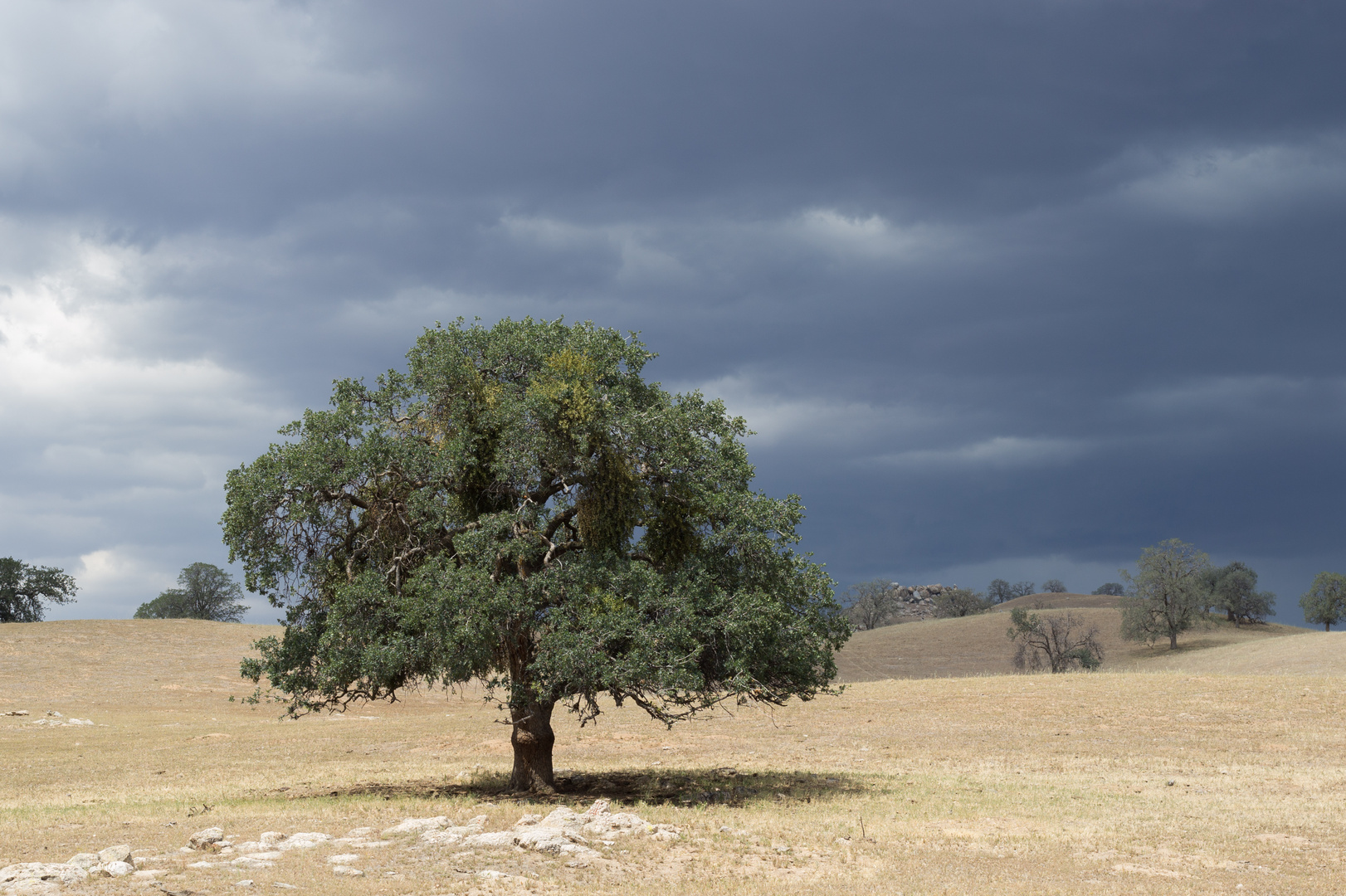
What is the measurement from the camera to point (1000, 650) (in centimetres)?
Result: 10125

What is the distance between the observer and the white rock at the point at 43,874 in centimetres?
1125

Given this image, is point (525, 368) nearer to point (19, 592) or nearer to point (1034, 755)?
point (1034, 755)

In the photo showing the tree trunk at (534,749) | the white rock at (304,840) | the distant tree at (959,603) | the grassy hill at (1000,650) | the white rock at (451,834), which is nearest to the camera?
the white rock at (304,840)

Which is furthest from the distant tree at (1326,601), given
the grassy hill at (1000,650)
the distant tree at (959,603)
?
the distant tree at (959,603)

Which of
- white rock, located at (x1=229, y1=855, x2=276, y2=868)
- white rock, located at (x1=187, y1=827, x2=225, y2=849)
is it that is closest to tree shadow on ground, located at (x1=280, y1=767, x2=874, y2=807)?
white rock, located at (x1=187, y1=827, x2=225, y2=849)

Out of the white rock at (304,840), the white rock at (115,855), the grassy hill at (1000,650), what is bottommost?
the grassy hill at (1000,650)

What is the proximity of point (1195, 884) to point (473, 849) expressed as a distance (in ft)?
34.3

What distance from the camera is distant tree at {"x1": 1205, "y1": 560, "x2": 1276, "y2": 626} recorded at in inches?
4053

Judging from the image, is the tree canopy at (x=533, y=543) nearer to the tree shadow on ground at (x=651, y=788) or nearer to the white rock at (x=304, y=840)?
the tree shadow on ground at (x=651, y=788)

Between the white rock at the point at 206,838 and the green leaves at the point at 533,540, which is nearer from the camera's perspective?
the white rock at the point at 206,838

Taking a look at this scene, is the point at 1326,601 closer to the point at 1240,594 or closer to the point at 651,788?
the point at 1240,594

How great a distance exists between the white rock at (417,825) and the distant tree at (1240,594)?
106765 mm

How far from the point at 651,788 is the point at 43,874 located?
530 inches

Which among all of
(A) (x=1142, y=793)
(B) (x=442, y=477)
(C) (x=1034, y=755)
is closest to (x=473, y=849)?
(B) (x=442, y=477)
